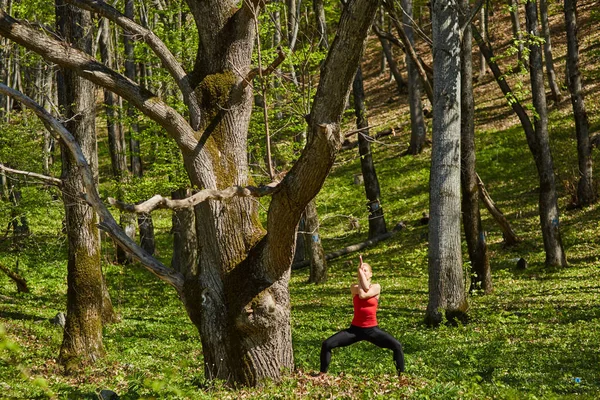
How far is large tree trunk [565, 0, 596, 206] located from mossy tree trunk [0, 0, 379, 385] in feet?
52.6

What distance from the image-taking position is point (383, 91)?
4716cm

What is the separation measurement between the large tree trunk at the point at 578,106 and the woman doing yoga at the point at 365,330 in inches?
620

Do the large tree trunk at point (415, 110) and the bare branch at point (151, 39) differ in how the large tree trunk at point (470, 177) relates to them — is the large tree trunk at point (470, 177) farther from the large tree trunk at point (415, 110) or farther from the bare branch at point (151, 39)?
the large tree trunk at point (415, 110)

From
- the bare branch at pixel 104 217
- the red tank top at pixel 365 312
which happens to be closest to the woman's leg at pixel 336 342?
the red tank top at pixel 365 312

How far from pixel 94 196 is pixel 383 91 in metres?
40.1

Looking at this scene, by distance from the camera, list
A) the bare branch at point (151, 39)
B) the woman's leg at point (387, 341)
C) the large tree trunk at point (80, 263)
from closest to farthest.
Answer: the bare branch at point (151, 39)
the woman's leg at point (387, 341)
the large tree trunk at point (80, 263)

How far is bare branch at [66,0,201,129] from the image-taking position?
9055mm

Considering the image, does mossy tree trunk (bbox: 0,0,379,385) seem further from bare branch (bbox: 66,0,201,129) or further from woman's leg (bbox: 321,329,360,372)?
woman's leg (bbox: 321,329,360,372)

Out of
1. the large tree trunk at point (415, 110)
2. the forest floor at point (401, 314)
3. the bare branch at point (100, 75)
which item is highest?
the large tree trunk at point (415, 110)

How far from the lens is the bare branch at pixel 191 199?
6562mm

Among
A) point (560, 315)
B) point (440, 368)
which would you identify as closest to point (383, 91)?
point (560, 315)

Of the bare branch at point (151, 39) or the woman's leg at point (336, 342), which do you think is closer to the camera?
the bare branch at point (151, 39)

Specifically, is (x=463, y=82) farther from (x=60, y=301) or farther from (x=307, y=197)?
(x=60, y=301)

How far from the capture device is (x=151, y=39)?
9094 mm
